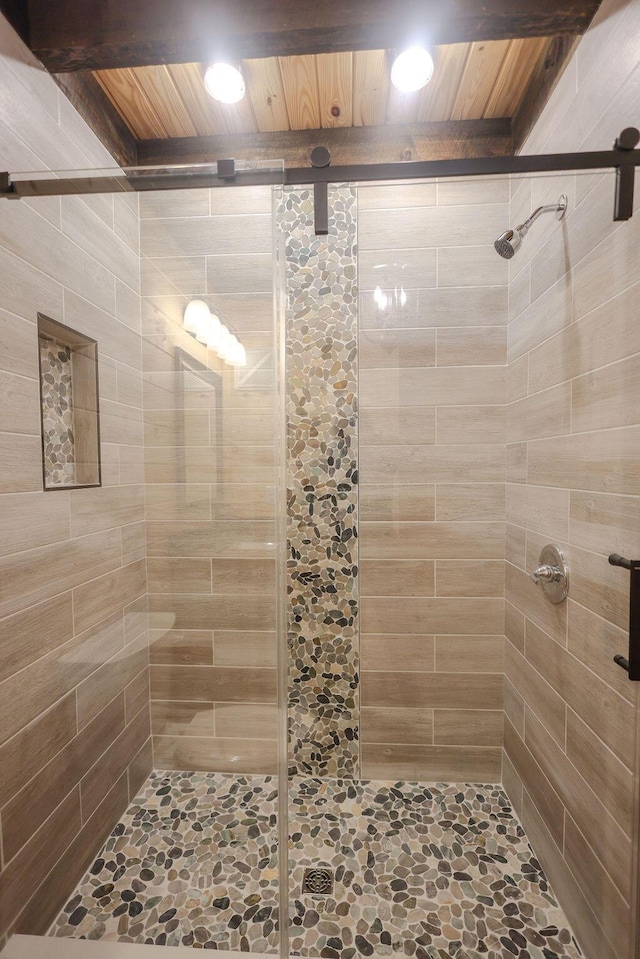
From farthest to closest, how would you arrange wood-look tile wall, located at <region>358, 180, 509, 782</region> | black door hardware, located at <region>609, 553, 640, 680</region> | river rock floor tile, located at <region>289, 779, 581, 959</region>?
wood-look tile wall, located at <region>358, 180, 509, 782</region> < river rock floor tile, located at <region>289, 779, 581, 959</region> < black door hardware, located at <region>609, 553, 640, 680</region>

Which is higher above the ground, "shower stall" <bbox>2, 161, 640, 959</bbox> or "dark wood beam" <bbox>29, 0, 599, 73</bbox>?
"dark wood beam" <bbox>29, 0, 599, 73</bbox>

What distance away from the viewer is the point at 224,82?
4.56 ft

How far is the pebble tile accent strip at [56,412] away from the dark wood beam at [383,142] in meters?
1.17

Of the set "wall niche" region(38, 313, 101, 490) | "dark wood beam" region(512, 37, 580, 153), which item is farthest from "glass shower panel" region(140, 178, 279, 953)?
"dark wood beam" region(512, 37, 580, 153)

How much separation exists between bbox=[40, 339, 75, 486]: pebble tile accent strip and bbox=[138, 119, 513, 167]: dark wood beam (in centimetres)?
117

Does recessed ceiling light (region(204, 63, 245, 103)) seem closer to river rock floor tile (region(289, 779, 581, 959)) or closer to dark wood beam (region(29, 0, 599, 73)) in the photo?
dark wood beam (region(29, 0, 599, 73))

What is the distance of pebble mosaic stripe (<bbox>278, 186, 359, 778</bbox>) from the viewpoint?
159 cm

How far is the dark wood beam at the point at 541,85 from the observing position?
127cm

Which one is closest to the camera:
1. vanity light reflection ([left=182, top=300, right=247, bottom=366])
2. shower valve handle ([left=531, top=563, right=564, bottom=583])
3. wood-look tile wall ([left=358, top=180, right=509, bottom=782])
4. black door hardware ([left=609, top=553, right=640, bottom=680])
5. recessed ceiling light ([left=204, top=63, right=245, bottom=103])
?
black door hardware ([left=609, top=553, right=640, bottom=680])

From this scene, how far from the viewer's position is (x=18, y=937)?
3.30 ft

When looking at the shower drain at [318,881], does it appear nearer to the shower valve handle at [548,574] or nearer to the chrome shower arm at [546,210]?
the shower valve handle at [548,574]

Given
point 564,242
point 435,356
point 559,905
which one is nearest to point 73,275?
point 435,356

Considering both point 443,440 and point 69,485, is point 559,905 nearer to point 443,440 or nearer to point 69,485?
point 443,440

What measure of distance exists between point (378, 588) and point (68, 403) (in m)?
1.21
